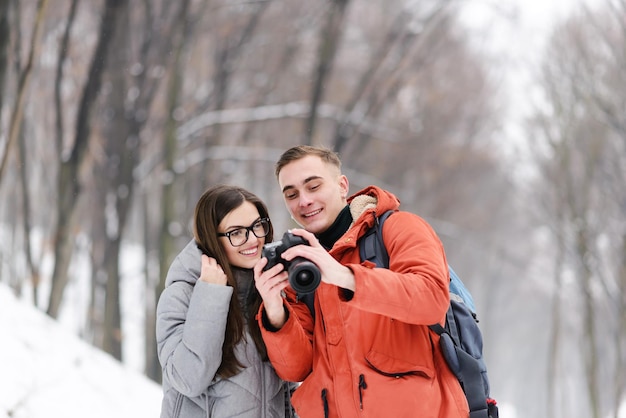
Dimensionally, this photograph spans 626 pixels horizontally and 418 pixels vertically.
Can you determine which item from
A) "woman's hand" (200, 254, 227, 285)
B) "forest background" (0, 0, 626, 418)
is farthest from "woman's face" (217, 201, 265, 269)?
"forest background" (0, 0, 626, 418)

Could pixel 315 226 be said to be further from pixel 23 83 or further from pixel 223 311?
pixel 23 83

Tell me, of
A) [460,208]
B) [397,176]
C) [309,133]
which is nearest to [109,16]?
[309,133]

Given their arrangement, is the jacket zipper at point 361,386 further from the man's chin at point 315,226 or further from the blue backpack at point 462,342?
the man's chin at point 315,226

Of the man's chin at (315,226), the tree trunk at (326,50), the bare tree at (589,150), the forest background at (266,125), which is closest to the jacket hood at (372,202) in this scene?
the man's chin at (315,226)

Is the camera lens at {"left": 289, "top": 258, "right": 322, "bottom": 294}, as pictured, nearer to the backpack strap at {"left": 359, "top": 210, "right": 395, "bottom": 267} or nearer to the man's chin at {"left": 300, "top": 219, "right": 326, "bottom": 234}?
the backpack strap at {"left": 359, "top": 210, "right": 395, "bottom": 267}

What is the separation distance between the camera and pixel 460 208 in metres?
21.1

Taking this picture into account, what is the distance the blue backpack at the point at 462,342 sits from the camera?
229 centimetres

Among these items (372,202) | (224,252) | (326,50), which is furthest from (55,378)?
(326,50)

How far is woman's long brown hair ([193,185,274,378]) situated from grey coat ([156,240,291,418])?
Result: 0.13 feet

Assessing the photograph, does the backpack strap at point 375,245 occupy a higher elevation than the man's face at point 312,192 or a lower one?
lower

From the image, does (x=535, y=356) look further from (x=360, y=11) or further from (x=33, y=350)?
(x=33, y=350)

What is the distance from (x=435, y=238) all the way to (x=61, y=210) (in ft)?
19.5

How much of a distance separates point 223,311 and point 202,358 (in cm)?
19

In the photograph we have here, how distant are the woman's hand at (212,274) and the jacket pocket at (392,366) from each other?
680 millimetres
